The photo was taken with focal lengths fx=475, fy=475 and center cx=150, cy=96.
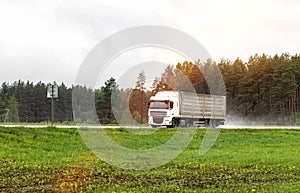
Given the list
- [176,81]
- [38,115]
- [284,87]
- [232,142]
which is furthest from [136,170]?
[38,115]

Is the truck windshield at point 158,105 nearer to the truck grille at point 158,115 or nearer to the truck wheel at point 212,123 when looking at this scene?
the truck grille at point 158,115

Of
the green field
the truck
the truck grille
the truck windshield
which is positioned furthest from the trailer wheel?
the green field

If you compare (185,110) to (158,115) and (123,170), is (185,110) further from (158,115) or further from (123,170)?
(123,170)

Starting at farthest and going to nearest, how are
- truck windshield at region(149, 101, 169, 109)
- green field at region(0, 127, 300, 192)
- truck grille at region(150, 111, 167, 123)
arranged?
truck windshield at region(149, 101, 169, 109) < truck grille at region(150, 111, 167, 123) < green field at region(0, 127, 300, 192)

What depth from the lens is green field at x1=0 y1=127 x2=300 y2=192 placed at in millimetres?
15180

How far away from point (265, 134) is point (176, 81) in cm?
990

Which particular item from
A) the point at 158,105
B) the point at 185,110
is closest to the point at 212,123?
the point at 185,110

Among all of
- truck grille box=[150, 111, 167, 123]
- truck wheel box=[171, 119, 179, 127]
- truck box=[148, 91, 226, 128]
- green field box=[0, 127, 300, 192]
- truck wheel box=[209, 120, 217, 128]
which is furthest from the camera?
truck wheel box=[209, 120, 217, 128]

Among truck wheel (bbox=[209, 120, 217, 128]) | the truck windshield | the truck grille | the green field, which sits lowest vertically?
the green field

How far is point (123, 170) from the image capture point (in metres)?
19.5

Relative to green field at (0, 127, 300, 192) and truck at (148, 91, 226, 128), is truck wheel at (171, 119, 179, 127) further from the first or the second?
green field at (0, 127, 300, 192)

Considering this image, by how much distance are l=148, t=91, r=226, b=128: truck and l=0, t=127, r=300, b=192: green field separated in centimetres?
1478

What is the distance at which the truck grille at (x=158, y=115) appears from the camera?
151 feet

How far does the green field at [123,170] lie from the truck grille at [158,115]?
14412mm
